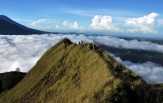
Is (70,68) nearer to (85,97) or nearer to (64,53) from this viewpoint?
(64,53)

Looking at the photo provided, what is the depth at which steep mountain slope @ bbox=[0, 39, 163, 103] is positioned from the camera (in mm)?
29953

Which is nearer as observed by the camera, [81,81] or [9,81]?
[81,81]

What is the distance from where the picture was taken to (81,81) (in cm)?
4034

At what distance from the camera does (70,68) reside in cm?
4828

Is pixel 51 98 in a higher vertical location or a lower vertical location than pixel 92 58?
lower

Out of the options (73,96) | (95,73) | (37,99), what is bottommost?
(37,99)

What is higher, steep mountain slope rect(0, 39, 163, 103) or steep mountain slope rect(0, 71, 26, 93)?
steep mountain slope rect(0, 39, 163, 103)

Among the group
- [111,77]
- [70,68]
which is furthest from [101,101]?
[70,68]

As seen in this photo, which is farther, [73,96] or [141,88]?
[73,96]

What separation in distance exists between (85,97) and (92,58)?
36.7 feet

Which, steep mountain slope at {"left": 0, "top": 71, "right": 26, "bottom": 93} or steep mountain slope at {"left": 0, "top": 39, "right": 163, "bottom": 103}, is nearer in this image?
steep mountain slope at {"left": 0, "top": 39, "right": 163, "bottom": 103}

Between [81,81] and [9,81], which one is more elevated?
[81,81]

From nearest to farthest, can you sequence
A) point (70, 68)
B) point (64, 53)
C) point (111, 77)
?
point (111, 77) → point (70, 68) → point (64, 53)

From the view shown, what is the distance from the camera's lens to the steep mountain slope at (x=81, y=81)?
30.0m
